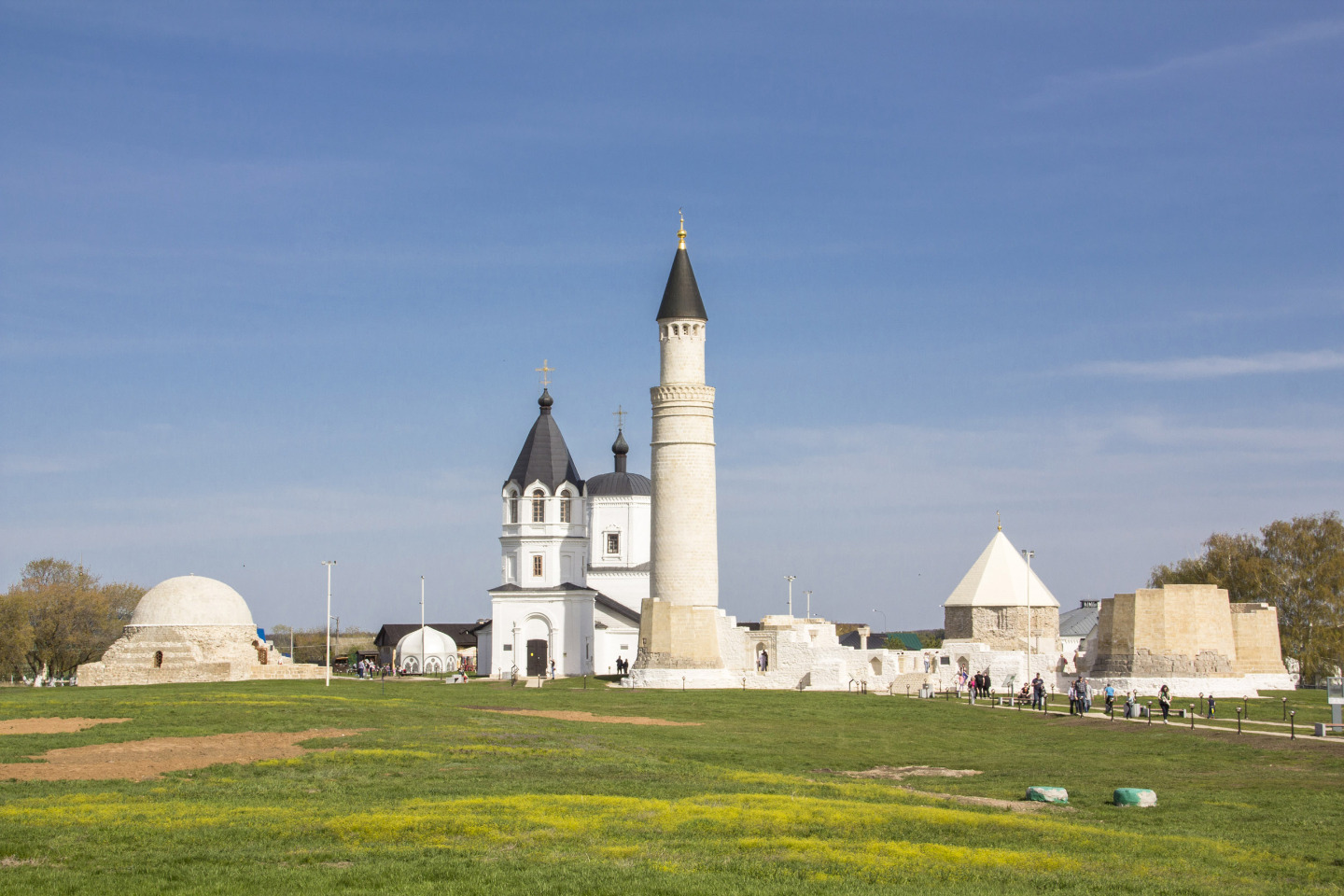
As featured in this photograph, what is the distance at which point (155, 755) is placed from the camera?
70.5ft

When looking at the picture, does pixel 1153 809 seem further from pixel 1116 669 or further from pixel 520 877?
pixel 1116 669

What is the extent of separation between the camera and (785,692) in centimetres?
4666

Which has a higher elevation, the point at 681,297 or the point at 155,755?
the point at 681,297

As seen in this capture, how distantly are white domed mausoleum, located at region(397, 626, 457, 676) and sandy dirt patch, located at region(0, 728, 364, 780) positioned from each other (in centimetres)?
5348

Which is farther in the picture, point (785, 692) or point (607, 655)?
point (607, 655)

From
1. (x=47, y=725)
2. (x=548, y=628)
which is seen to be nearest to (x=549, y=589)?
(x=548, y=628)

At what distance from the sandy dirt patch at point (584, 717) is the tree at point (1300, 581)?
1622 inches

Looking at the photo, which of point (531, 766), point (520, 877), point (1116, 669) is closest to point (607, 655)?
point (1116, 669)

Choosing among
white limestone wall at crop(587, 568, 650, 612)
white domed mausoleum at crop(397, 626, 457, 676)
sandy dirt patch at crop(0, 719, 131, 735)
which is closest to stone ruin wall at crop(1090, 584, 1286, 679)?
white limestone wall at crop(587, 568, 650, 612)

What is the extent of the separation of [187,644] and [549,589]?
16.1 meters

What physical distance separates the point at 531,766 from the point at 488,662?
40.1m

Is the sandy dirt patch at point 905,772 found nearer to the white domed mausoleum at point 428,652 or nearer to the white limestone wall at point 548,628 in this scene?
the white limestone wall at point 548,628

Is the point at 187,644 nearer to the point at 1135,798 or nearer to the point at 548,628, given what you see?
the point at 548,628

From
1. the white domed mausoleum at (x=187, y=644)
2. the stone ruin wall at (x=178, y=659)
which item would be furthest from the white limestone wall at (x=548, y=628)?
the stone ruin wall at (x=178, y=659)
